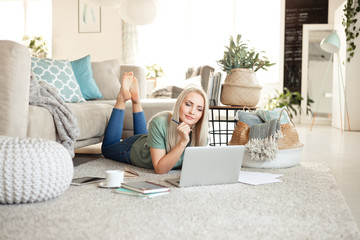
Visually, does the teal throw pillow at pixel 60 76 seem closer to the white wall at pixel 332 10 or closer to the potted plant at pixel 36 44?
the potted plant at pixel 36 44

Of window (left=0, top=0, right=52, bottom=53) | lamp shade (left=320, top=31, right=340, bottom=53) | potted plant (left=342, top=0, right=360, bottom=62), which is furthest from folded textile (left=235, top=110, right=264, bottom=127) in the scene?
window (left=0, top=0, right=52, bottom=53)

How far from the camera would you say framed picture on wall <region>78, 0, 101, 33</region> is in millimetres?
8305

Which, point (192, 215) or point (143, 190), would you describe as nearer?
point (192, 215)

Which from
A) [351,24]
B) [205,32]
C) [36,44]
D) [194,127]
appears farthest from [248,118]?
[36,44]

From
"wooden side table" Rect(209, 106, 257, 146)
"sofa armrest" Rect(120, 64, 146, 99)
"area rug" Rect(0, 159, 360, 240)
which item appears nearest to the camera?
"area rug" Rect(0, 159, 360, 240)

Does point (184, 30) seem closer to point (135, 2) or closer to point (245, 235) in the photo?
point (135, 2)

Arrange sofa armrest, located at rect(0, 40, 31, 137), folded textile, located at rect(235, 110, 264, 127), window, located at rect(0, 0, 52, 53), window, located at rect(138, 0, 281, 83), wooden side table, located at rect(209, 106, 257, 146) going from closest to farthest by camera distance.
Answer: sofa armrest, located at rect(0, 40, 31, 137) < folded textile, located at rect(235, 110, 264, 127) < wooden side table, located at rect(209, 106, 257, 146) < window, located at rect(138, 0, 281, 83) < window, located at rect(0, 0, 52, 53)

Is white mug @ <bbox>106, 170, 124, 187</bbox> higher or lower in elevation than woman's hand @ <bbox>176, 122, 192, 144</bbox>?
lower

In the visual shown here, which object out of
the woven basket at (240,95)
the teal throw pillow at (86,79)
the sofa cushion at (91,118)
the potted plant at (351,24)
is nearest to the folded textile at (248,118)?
the woven basket at (240,95)

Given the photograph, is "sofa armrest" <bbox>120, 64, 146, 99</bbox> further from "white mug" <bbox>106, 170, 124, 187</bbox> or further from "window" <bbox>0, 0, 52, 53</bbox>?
"window" <bbox>0, 0, 52, 53</bbox>

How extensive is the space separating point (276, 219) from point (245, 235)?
0.24 m

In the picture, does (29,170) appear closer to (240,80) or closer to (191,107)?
(191,107)

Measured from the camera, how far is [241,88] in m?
3.30

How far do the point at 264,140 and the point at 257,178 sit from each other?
0.46m
